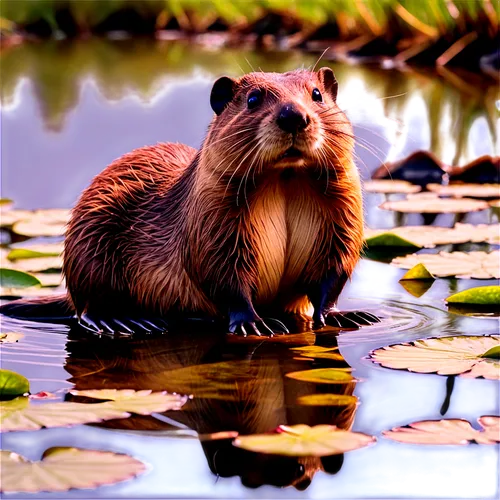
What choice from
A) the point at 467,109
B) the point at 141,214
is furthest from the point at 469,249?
the point at 467,109

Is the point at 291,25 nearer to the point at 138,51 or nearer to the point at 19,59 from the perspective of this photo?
the point at 138,51

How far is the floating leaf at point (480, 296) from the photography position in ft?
12.3

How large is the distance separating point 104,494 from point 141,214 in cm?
197

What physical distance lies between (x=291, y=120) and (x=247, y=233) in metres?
0.47

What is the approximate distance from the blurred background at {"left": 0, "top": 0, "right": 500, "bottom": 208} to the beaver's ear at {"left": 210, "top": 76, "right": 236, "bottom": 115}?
1.13m

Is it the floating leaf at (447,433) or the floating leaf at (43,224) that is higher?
the floating leaf at (43,224)

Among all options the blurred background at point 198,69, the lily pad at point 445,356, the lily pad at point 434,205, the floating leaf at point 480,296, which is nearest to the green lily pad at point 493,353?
the lily pad at point 445,356

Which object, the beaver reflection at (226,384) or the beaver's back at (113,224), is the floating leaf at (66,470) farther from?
the beaver's back at (113,224)

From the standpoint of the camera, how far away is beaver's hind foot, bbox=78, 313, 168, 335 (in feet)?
11.9

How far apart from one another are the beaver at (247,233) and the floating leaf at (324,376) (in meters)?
0.52

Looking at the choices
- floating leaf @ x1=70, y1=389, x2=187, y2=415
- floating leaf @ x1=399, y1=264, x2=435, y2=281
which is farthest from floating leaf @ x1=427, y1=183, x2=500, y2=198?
floating leaf @ x1=70, y1=389, x2=187, y2=415

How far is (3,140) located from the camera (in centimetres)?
745

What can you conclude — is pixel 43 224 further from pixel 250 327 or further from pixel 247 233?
pixel 250 327

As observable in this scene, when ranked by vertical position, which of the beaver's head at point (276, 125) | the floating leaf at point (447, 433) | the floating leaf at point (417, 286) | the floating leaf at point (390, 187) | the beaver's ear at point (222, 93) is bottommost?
the floating leaf at point (447, 433)
